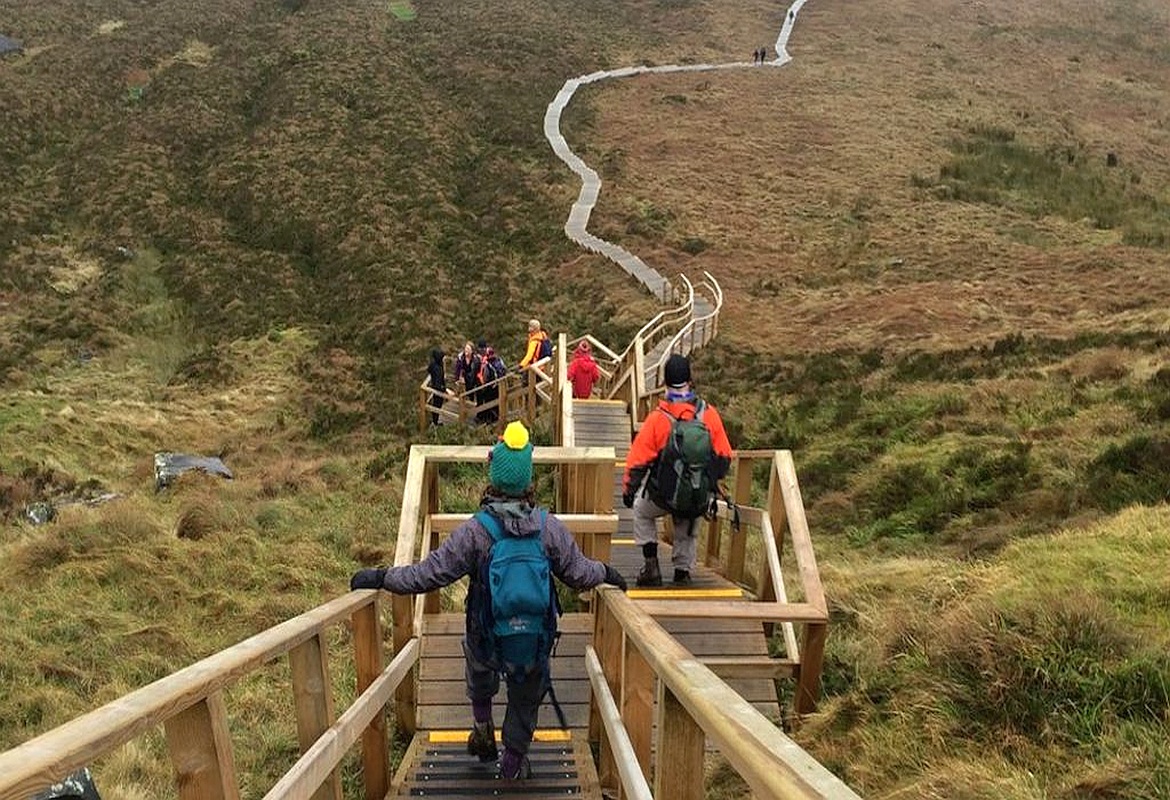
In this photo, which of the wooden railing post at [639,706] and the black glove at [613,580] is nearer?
the wooden railing post at [639,706]

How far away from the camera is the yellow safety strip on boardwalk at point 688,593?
250 inches

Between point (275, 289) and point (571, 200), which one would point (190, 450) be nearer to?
point (275, 289)

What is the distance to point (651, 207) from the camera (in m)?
30.0

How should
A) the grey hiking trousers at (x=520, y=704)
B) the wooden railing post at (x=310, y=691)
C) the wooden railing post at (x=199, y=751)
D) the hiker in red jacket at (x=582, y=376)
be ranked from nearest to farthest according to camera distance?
the wooden railing post at (x=199, y=751) < the wooden railing post at (x=310, y=691) < the grey hiking trousers at (x=520, y=704) < the hiker in red jacket at (x=582, y=376)

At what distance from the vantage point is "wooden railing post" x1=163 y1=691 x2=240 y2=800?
7.14 ft

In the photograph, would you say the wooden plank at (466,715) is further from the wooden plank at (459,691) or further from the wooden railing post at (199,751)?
the wooden railing post at (199,751)

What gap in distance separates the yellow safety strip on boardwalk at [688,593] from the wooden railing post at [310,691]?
332 centimetres

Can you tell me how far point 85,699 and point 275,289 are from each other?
19899mm

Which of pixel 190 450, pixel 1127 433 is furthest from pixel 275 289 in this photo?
pixel 1127 433

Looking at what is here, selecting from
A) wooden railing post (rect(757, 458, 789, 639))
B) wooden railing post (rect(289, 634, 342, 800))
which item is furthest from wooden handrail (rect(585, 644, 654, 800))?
wooden railing post (rect(757, 458, 789, 639))

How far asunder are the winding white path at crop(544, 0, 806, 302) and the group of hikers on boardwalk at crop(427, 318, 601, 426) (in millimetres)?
8371

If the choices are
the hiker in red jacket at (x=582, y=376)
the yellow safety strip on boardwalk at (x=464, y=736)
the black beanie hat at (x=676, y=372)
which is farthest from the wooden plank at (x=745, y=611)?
the hiker in red jacket at (x=582, y=376)

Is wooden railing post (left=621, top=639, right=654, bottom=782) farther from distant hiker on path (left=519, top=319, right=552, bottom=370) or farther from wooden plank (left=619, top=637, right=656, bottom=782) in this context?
distant hiker on path (left=519, top=319, right=552, bottom=370)

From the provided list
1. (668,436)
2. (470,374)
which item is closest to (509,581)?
(668,436)
